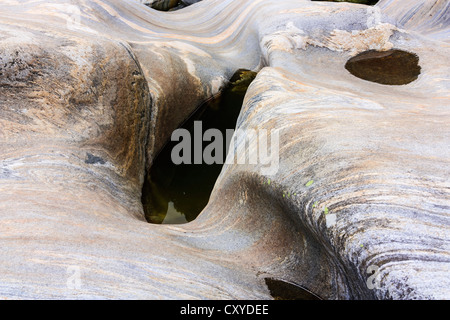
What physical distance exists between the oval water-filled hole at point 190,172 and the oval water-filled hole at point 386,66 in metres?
1.85

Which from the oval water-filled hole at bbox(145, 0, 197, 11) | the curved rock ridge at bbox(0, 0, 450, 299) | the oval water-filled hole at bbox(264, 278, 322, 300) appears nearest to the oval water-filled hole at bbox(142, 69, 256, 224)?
the curved rock ridge at bbox(0, 0, 450, 299)

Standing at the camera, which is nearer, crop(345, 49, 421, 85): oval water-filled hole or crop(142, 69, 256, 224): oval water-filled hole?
crop(142, 69, 256, 224): oval water-filled hole

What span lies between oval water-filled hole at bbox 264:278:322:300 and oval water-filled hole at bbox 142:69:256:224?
5.54ft

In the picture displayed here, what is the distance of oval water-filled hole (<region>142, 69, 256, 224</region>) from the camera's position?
14.0 feet

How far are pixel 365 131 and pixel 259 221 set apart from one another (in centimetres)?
110

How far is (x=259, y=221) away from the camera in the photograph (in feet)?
10.2

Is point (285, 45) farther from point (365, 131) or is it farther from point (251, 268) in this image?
point (251, 268)

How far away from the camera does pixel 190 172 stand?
4.85 m

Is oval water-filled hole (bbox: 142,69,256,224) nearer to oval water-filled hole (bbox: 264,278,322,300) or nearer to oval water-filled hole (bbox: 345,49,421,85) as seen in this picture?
oval water-filled hole (bbox: 264,278,322,300)

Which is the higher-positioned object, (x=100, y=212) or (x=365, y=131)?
(x=365, y=131)

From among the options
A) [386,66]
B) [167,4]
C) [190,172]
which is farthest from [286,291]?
[167,4]

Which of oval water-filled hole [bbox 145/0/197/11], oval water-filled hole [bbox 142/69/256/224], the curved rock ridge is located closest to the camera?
the curved rock ridge

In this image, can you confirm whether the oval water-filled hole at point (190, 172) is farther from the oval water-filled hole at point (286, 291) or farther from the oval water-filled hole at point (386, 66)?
the oval water-filled hole at point (386, 66)

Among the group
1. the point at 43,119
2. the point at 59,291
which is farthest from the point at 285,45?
the point at 59,291
